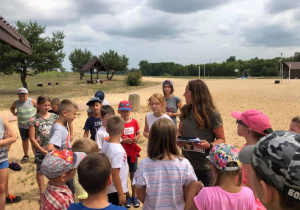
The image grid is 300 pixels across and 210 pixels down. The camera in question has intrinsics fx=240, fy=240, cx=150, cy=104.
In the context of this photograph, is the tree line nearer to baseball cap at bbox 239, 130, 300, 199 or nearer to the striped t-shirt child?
the striped t-shirt child

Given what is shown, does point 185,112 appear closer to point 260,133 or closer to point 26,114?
point 260,133

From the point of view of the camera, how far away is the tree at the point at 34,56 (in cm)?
2198

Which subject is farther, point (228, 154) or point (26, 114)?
point (26, 114)

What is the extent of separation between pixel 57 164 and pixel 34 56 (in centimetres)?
2357

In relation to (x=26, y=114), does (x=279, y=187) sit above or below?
above

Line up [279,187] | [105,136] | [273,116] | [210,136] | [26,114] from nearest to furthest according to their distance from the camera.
Answer: [279,187], [210,136], [105,136], [26,114], [273,116]

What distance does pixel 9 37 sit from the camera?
386 cm

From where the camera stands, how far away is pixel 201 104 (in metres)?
2.79

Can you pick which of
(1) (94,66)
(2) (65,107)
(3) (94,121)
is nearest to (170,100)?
(3) (94,121)

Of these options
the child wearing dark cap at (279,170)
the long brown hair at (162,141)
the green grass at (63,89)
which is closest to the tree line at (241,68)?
the green grass at (63,89)

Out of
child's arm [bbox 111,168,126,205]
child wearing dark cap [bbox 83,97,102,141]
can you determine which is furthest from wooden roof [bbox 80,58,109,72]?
child's arm [bbox 111,168,126,205]

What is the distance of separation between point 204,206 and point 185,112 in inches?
51.0

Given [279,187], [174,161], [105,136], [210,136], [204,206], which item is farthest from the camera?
[105,136]

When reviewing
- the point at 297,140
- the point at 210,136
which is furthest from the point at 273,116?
the point at 297,140
